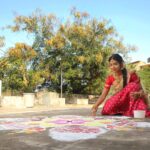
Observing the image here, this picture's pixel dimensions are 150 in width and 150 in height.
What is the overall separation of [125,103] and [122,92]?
241 mm

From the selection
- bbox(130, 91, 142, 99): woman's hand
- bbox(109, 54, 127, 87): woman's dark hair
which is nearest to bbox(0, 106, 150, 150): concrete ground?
bbox(130, 91, 142, 99): woman's hand

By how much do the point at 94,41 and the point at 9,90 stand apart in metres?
10.1

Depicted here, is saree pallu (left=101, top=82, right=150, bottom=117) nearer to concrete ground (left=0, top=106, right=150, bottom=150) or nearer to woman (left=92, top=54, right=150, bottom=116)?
woman (left=92, top=54, right=150, bottom=116)

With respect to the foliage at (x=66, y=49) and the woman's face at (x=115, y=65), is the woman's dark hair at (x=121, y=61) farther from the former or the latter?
the foliage at (x=66, y=49)

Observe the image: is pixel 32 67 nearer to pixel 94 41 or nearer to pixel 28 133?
pixel 94 41

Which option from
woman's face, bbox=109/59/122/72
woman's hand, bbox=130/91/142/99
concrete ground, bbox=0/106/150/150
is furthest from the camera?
woman's face, bbox=109/59/122/72

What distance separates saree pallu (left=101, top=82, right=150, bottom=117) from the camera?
24.2 feet

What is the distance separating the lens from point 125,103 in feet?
25.0

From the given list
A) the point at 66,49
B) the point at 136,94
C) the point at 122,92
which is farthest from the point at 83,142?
the point at 66,49

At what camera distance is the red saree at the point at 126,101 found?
740 centimetres

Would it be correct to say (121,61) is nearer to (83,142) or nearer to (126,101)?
(126,101)

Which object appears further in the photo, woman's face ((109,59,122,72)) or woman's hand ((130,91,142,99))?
woman's face ((109,59,122,72))

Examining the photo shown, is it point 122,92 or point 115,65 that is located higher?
point 115,65

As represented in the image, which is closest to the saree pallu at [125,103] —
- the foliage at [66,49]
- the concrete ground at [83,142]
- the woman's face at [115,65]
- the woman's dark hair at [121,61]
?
the woman's dark hair at [121,61]
